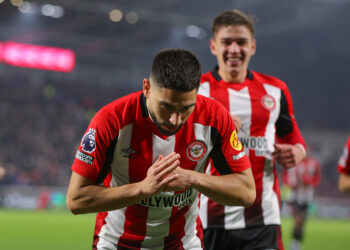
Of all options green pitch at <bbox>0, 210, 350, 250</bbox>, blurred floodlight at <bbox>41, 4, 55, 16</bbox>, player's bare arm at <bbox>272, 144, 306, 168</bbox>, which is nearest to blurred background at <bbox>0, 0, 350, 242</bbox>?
blurred floodlight at <bbox>41, 4, 55, 16</bbox>

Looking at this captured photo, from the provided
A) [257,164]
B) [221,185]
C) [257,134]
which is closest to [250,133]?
[257,134]

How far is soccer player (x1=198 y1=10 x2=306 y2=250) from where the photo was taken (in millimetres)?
3719

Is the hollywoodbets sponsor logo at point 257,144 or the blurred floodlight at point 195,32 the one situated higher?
the blurred floodlight at point 195,32

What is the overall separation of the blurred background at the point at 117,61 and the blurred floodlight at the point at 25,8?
102 mm

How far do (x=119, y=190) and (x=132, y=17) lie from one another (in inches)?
1039

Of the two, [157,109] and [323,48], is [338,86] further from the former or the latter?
[157,109]

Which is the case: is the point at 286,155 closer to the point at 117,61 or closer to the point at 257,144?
the point at 257,144

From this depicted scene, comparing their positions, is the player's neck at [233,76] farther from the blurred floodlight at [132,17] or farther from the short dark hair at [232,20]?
the blurred floodlight at [132,17]

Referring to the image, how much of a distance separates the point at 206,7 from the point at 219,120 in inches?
971

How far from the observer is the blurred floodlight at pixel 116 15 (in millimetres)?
27047

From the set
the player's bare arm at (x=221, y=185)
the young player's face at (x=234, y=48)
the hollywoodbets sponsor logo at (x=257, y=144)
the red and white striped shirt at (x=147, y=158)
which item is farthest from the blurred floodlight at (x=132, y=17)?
A: the player's bare arm at (x=221, y=185)

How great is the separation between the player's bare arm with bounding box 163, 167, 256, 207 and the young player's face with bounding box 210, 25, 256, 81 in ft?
4.10

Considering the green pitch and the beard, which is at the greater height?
the beard

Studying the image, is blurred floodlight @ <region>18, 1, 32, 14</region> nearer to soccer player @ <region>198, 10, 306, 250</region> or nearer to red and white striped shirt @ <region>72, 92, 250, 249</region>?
soccer player @ <region>198, 10, 306, 250</region>
